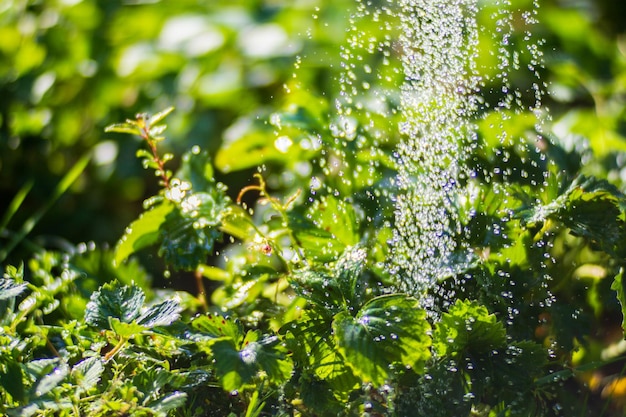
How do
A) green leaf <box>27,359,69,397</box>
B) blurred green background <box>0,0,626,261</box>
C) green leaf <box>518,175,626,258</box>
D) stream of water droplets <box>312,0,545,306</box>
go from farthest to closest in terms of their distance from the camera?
blurred green background <box>0,0,626,261</box> → stream of water droplets <box>312,0,545,306</box> → green leaf <box>518,175,626,258</box> → green leaf <box>27,359,69,397</box>

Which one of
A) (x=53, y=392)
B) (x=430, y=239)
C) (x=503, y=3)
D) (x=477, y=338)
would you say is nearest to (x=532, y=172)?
(x=430, y=239)

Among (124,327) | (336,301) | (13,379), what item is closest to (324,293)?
(336,301)

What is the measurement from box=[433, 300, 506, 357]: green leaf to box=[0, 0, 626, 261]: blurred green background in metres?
1.47

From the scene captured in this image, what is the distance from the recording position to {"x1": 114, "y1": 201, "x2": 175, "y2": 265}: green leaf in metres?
1.18

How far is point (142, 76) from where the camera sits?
9.12ft

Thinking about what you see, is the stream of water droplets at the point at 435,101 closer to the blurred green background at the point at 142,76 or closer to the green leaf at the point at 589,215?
the green leaf at the point at 589,215

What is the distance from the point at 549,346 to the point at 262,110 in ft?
4.84

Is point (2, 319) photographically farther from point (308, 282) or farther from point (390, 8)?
point (390, 8)

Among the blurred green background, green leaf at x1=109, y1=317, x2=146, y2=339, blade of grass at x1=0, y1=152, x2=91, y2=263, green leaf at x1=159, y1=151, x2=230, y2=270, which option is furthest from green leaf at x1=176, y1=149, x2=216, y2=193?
the blurred green background

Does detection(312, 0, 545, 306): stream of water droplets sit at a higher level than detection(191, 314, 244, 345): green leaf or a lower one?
lower

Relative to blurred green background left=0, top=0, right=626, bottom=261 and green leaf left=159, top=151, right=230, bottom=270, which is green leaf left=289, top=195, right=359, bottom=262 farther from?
blurred green background left=0, top=0, right=626, bottom=261

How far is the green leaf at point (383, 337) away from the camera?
82 centimetres

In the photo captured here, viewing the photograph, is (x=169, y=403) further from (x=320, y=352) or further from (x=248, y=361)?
(x=320, y=352)

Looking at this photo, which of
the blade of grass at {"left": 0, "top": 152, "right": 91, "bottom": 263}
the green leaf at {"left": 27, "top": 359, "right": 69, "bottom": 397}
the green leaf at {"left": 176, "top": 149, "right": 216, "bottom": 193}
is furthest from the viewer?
the blade of grass at {"left": 0, "top": 152, "right": 91, "bottom": 263}
